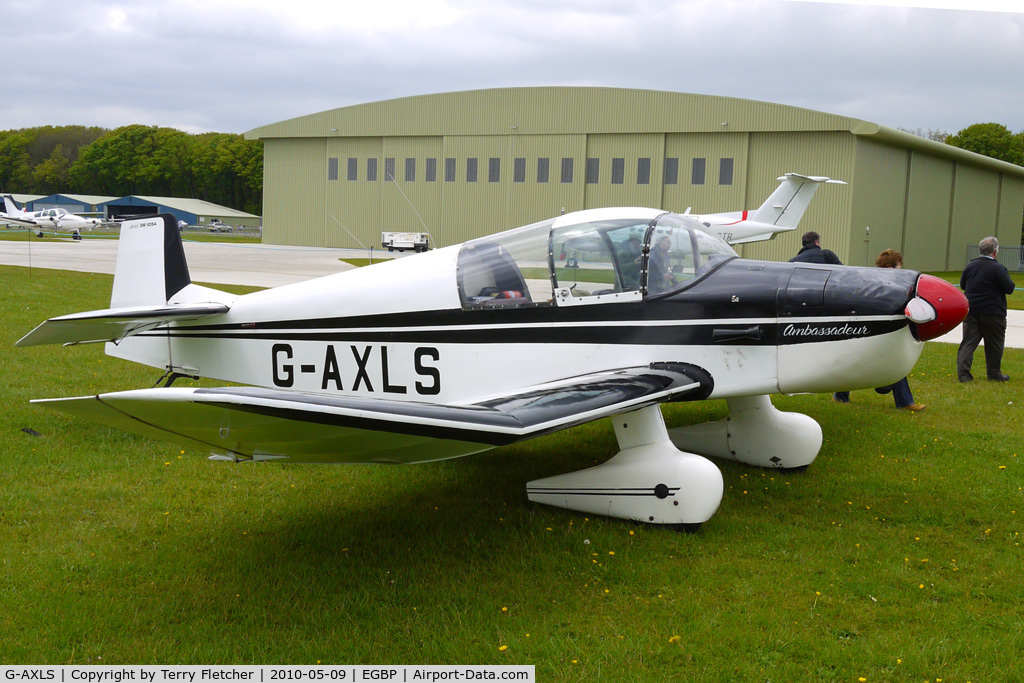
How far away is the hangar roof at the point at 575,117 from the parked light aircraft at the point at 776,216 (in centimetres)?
869

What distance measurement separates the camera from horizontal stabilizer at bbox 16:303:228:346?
528 cm

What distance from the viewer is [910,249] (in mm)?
42062

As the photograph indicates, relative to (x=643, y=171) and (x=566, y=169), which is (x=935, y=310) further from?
(x=566, y=169)

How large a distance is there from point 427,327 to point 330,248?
4773 centimetres

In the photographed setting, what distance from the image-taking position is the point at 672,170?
4078 cm

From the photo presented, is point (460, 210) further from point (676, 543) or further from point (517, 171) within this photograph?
point (676, 543)

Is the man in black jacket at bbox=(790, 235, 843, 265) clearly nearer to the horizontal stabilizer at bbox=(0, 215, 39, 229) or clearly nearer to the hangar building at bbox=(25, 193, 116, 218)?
the horizontal stabilizer at bbox=(0, 215, 39, 229)

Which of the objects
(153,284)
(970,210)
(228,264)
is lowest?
(228,264)

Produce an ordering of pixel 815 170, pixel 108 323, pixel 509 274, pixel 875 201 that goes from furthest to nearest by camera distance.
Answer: pixel 875 201 → pixel 815 170 → pixel 509 274 → pixel 108 323

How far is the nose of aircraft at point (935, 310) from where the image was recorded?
17.3 feet

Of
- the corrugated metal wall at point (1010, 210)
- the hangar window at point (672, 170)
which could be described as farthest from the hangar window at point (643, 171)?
the corrugated metal wall at point (1010, 210)

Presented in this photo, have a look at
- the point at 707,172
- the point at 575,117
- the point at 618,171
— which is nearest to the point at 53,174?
the point at 575,117

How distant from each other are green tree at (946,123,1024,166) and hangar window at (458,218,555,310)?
68861mm

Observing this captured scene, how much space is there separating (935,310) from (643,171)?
37230mm
